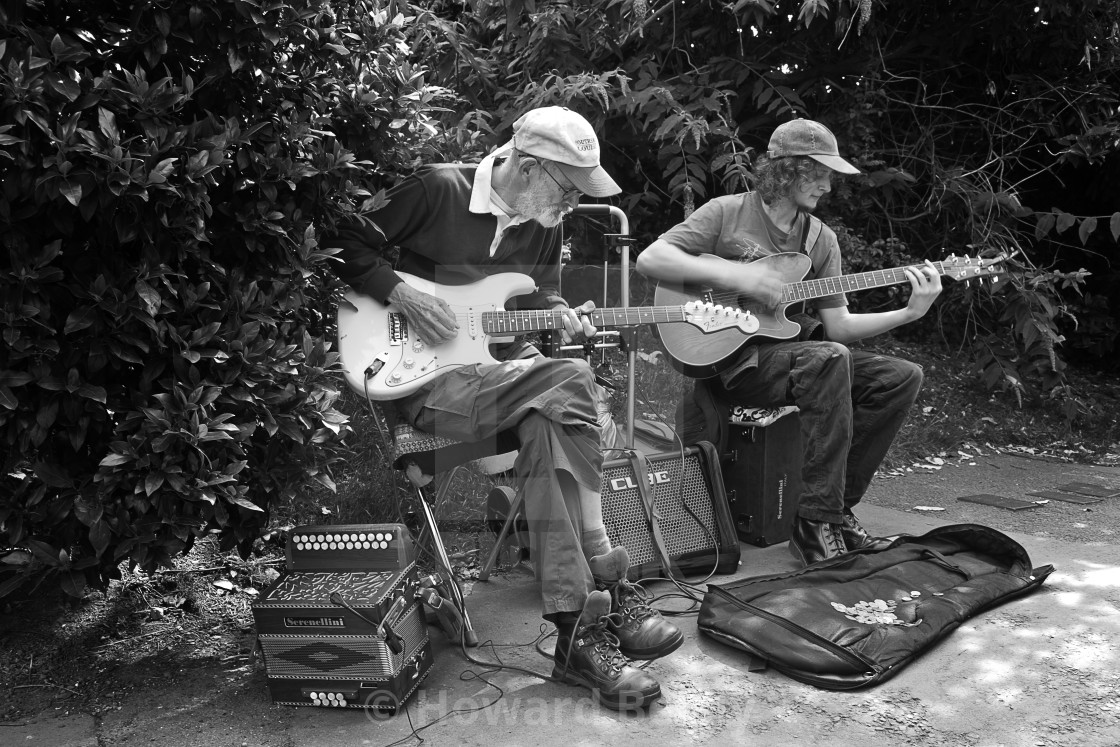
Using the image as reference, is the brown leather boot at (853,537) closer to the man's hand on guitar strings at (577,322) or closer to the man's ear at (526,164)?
the man's hand on guitar strings at (577,322)

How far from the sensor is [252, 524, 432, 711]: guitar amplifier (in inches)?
89.3

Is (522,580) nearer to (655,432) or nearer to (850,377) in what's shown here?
(655,432)

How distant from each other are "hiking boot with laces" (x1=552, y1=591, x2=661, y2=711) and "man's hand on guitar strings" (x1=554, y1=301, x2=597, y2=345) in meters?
0.91

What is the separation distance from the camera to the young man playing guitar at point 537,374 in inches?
99.4

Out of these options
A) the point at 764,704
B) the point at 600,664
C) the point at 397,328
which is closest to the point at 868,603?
the point at 764,704

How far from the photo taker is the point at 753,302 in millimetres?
3705

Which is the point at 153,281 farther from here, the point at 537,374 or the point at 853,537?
the point at 853,537

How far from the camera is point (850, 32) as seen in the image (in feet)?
18.8

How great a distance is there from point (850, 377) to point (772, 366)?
286 millimetres

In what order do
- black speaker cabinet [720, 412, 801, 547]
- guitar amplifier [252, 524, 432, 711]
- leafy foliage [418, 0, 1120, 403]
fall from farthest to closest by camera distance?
leafy foliage [418, 0, 1120, 403] → black speaker cabinet [720, 412, 801, 547] → guitar amplifier [252, 524, 432, 711]

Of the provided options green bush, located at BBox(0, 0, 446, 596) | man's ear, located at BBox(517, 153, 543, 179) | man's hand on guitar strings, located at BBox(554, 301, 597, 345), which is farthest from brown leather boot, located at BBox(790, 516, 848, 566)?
green bush, located at BBox(0, 0, 446, 596)

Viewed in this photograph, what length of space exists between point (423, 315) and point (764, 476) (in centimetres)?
157

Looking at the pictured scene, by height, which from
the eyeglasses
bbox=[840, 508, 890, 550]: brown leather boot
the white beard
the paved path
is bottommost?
the paved path

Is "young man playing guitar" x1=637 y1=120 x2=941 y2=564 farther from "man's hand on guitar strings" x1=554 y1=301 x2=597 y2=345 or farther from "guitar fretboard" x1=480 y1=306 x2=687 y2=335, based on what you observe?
"man's hand on guitar strings" x1=554 y1=301 x2=597 y2=345
